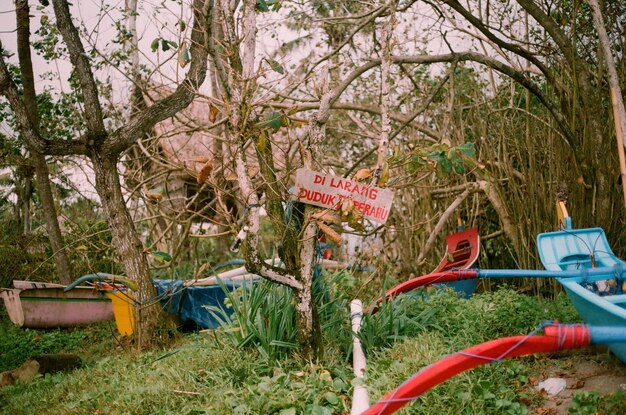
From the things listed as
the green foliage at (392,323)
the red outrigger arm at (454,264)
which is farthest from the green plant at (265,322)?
the red outrigger arm at (454,264)

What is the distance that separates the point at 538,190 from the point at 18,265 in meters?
6.79

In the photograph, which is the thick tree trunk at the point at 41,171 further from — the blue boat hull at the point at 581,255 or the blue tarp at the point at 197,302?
→ the blue boat hull at the point at 581,255

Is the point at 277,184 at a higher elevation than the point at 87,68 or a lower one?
lower

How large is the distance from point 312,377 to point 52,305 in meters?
4.33

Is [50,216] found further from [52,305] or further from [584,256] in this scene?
[584,256]

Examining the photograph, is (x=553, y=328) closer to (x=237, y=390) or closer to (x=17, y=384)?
(x=237, y=390)

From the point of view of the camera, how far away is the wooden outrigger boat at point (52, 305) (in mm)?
6422

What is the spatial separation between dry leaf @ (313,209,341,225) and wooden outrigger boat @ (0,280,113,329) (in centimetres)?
349

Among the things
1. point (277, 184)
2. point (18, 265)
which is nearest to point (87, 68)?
point (277, 184)

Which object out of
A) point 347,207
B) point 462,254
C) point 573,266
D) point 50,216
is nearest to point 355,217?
point 347,207

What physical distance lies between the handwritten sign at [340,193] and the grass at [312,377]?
0.95 m

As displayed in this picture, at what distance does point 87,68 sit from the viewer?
5.37m

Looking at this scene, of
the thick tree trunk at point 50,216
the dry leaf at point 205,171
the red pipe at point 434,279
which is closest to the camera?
the dry leaf at point 205,171

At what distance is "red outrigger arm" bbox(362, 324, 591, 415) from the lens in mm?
2424
